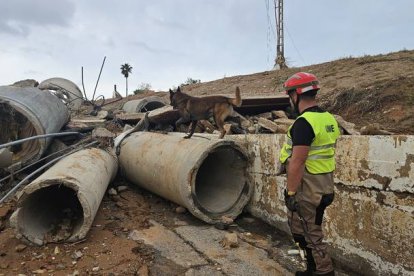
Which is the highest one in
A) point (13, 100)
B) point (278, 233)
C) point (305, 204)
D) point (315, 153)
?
point (13, 100)

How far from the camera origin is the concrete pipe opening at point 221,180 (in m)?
5.73

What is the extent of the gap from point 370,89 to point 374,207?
476 cm

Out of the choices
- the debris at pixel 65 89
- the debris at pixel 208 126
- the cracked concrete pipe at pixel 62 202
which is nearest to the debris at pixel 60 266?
the cracked concrete pipe at pixel 62 202

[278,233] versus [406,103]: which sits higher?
[406,103]

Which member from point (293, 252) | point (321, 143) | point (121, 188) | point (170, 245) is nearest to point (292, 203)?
point (321, 143)

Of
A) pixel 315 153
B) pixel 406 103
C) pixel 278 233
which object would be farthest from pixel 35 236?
pixel 406 103

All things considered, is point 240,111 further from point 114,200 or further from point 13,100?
point 13,100

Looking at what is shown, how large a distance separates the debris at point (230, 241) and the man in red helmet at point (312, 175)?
129cm

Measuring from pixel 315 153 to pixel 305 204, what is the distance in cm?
42

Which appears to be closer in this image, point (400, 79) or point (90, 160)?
point (90, 160)

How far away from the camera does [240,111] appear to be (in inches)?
309

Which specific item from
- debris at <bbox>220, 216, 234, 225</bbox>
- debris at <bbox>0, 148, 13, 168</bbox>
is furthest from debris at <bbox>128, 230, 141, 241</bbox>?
debris at <bbox>0, 148, 13, 168</bbox>

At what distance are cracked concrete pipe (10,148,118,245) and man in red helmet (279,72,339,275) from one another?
93.7 inches

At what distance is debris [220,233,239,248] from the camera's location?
4695mm
